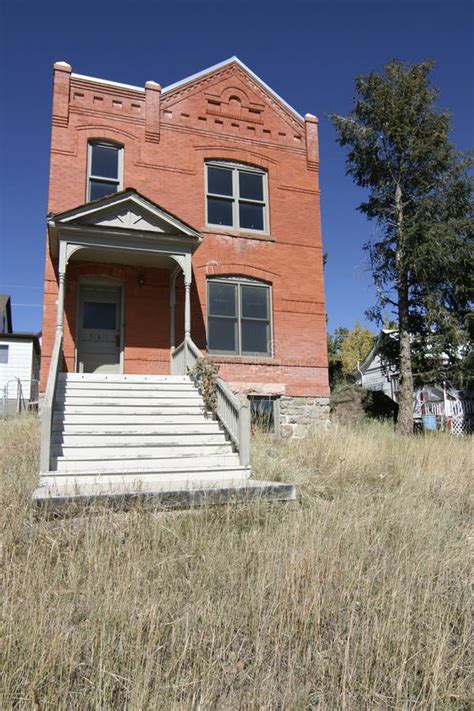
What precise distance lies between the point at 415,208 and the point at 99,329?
11487 mm

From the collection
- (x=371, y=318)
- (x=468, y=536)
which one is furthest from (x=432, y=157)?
(x=468, y=536)

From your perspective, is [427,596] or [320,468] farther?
[320,468]

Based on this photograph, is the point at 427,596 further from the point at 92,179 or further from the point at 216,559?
the point at 92,179

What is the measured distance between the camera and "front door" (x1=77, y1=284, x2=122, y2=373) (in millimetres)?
13086

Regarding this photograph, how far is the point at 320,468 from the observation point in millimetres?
8508

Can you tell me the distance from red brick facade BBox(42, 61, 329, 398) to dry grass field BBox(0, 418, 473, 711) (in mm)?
7907

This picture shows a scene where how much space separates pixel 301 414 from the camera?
14.7m

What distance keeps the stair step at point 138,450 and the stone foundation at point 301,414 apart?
6033 millimetres

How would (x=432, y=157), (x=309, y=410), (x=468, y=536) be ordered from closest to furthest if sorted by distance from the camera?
(x=468, y=536), (x=309, y=410), (x=432, y=157)

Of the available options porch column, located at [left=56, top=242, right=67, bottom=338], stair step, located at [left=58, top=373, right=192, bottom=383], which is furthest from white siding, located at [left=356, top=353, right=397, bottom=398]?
porch column, located at [left=56, top=242, right=67, bottom=338]

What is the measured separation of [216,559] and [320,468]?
4433 mm

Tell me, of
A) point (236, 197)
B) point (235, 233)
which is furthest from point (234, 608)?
point (236, 197)

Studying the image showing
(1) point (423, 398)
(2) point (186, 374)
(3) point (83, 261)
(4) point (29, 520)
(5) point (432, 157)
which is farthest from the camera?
(1) point (423, 398)

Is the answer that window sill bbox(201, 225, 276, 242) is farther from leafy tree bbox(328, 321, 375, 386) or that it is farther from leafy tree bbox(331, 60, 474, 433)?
leafy tree bbox(328, 321, 375, 386)
